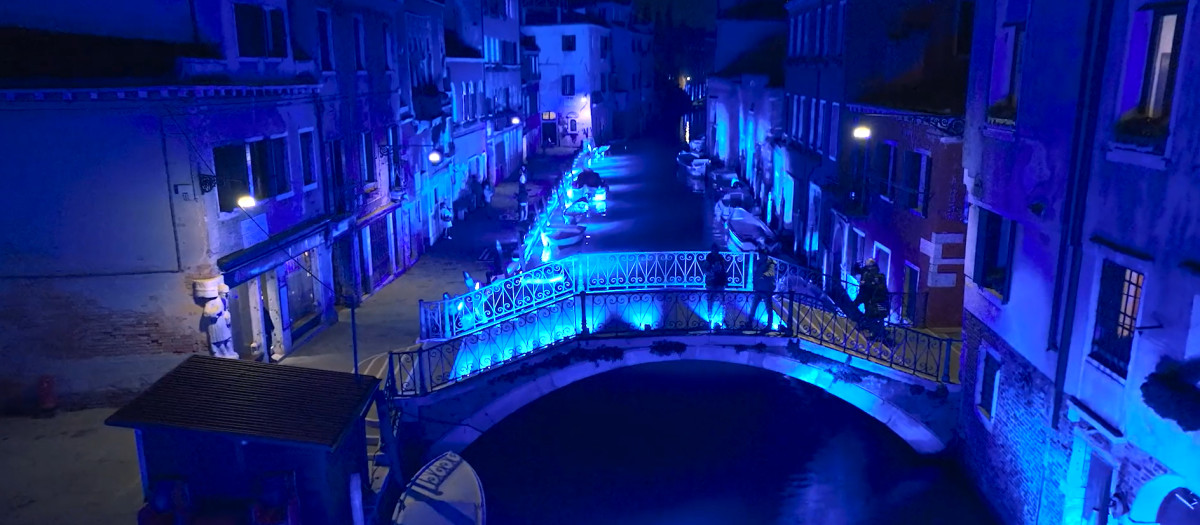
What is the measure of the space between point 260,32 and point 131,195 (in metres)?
4.45

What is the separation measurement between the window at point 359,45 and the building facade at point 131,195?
498 centimetres

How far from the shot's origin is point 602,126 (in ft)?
221

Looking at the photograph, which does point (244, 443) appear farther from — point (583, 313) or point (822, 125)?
point (822, 125)

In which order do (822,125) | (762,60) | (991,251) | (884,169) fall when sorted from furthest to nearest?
(762,60)
(822,125)
(884,169)
(991,251)

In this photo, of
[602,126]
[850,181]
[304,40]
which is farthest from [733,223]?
[602,126]

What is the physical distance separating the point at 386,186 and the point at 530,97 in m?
32.3

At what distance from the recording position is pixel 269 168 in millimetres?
16266

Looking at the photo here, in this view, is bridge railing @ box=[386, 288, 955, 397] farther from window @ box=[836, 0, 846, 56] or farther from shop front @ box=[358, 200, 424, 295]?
window @ box=[836, 0, 846, 56]

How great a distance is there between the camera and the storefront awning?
1463 cm

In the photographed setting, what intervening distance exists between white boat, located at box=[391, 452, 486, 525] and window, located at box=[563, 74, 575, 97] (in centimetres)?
5216

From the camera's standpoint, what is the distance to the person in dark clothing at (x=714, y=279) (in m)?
16.8

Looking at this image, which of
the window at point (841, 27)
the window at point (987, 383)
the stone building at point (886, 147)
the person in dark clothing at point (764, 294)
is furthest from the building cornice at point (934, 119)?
the window at point (841, 27)

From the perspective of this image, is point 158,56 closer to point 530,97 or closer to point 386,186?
point 386,186

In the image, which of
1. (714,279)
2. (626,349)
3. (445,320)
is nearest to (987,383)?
(714,279)
